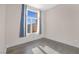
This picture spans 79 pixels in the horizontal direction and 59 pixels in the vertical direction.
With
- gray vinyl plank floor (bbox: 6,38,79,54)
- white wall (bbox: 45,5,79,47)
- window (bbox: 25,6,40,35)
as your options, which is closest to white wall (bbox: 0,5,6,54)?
gray vinyl plank floor (bbox: 6,38,79,54)

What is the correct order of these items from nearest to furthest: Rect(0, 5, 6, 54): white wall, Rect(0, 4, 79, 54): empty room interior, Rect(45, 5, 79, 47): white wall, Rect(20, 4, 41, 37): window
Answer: Rect(0, 5, 6, 54): white wall, Rect(0, 4, 79, 54): empty room interior, Rect(20, 4, 41, 37): window, Rect(45, 5, 79, 47): white wall

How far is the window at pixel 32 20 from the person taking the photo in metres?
2.12

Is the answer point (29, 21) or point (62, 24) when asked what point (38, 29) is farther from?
point (62, 24)

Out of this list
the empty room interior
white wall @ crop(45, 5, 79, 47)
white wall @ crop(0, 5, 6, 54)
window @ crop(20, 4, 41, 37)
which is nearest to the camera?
white wall @ crop(0, 5, 6, 54)

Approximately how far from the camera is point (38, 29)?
2215 millimetres

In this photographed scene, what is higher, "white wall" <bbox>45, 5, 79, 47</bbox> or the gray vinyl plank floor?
"white wall" <bbox>45, 5, 79, 47</bbox>

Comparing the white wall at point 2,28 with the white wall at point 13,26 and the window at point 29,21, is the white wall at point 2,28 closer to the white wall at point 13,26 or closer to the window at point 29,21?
the white wall at point 13,26

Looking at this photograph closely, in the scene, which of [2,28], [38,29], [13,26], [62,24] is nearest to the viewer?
[2,28]

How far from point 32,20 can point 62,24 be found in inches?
31.3

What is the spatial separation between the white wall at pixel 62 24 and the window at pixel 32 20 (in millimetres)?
245

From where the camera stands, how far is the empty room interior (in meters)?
1.98

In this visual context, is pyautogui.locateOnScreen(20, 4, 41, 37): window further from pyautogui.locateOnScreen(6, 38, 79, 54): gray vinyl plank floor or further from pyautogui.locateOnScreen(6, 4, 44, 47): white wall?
pyautogui.locateOnScreen(6, 38, 79, 54): gray vinyl plank floor

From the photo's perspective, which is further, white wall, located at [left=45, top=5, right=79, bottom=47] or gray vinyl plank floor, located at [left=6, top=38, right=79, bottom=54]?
white wall, located at [left=45, top=5, right=79, bottom=47]

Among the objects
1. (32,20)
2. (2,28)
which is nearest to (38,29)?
(32,20)
